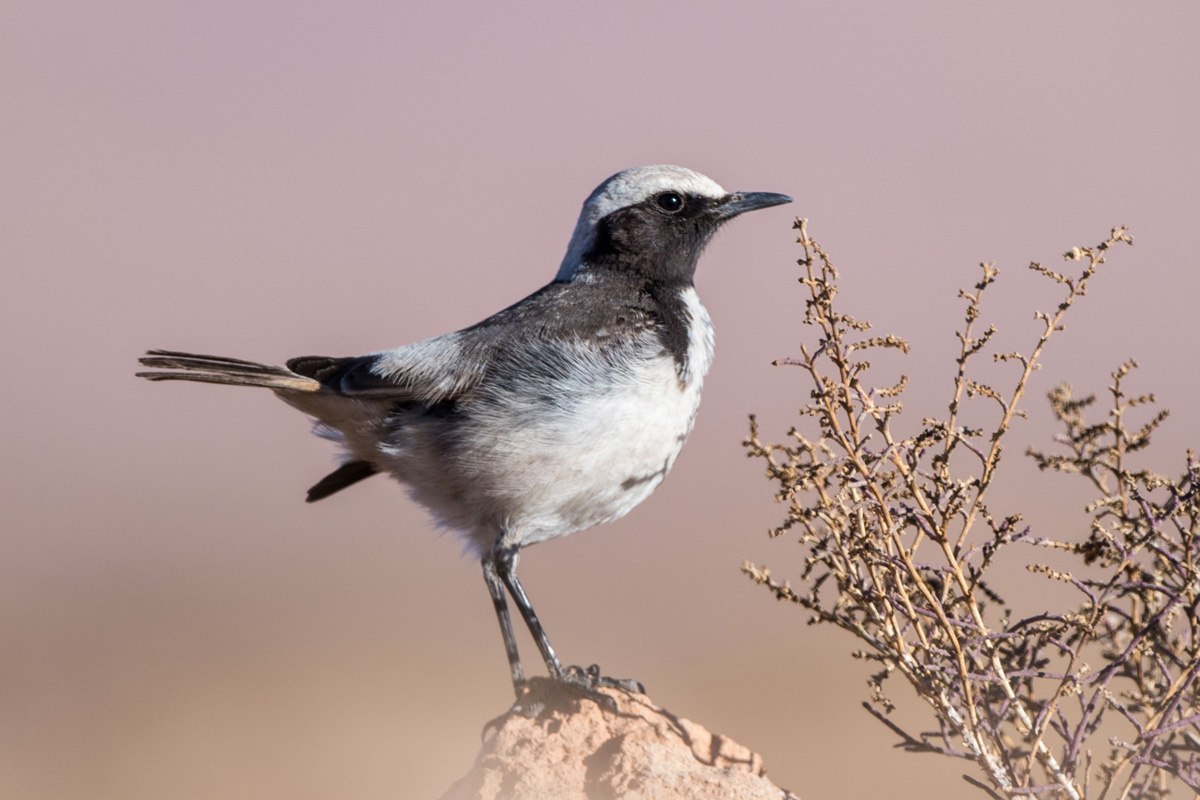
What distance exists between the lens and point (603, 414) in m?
4.29

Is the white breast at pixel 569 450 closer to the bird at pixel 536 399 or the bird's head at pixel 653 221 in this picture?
the bird at pixel 536 399

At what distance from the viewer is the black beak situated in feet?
16.7

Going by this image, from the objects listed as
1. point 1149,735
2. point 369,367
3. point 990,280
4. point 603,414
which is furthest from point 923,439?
point 369,367

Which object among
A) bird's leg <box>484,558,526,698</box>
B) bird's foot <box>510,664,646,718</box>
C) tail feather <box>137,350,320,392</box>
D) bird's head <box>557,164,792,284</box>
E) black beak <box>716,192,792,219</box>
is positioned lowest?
bird's foot <box>510,664,646,718</box>

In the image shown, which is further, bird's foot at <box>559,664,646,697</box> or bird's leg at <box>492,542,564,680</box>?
bird's leg at <box>492,542,564,680</box>

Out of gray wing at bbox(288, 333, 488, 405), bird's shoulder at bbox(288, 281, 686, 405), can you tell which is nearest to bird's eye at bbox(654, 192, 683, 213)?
bird's shoulder at bbox(288, 281, 686, 405)

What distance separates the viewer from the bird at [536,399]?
4.32 metres

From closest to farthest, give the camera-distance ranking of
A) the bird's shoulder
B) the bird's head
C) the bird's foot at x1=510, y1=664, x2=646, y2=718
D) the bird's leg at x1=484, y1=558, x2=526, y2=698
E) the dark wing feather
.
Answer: the bird's foot at x1=510, y1=664, x2=646, y2=718, the bird's leg at x1=484, y1=558, x2=526, y2=698, the bird's shoulder, the bird's head, the dark wing feather

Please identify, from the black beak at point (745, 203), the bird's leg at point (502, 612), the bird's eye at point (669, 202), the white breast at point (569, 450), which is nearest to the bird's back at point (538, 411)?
the white breast at point (569, 450)

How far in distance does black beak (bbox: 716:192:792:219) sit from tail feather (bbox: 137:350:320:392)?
→ 1.97 m

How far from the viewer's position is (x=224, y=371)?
456cm

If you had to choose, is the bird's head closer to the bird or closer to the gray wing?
the bird

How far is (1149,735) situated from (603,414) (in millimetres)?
2136

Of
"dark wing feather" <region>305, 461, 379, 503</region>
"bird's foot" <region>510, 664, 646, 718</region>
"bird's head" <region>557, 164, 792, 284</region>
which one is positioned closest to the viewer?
"bird's foot" <region>510, 664, 646, 718</region>
